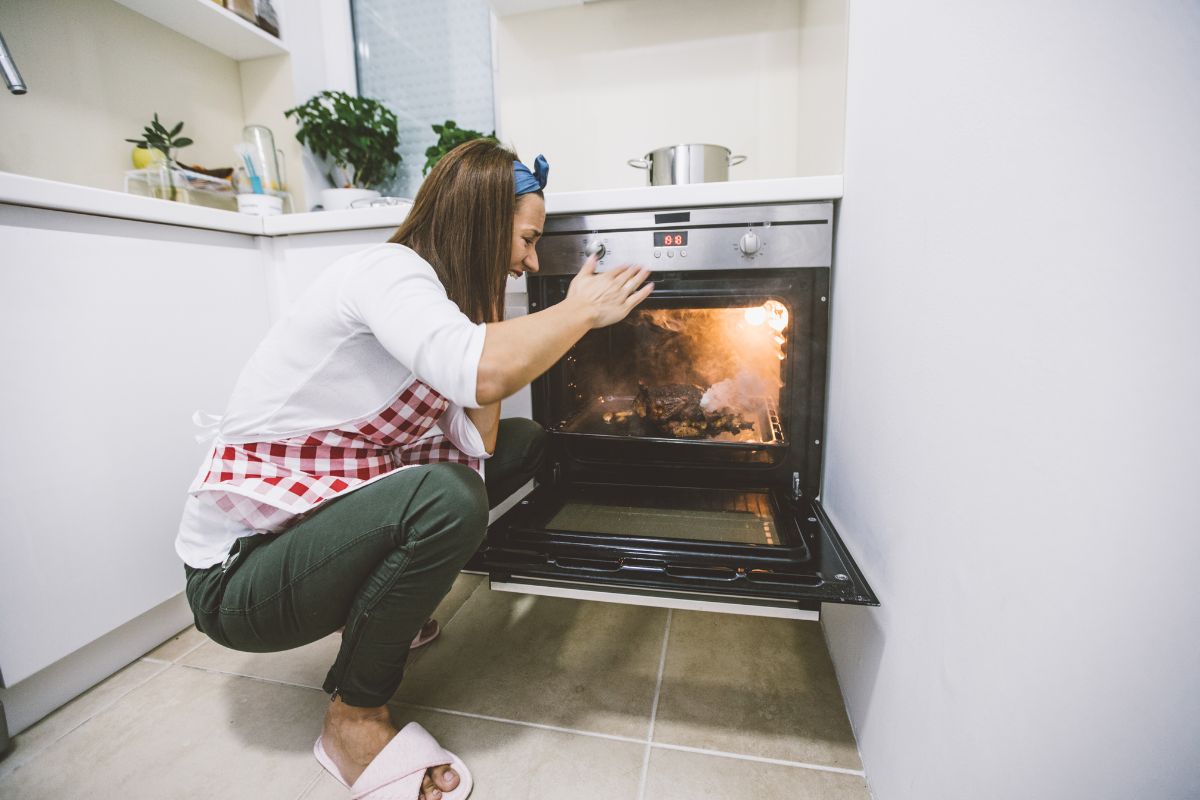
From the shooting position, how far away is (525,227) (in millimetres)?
887

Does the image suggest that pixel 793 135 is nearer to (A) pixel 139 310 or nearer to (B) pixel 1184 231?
(B) pixel 1184 231

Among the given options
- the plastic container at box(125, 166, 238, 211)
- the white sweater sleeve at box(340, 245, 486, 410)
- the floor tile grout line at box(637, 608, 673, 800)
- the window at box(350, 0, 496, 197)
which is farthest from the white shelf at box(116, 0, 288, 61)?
the floor tile grout line at box(637, 608, 673, 800)

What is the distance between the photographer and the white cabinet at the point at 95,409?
0.89 m

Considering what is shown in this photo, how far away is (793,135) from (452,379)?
133 centimetres

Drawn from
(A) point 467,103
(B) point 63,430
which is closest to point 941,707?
(B) point 63,430

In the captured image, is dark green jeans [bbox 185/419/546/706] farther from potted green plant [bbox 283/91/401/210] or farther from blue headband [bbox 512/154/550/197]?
potted green plant [bbox 283/91/401/210]

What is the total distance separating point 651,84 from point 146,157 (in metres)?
1.44

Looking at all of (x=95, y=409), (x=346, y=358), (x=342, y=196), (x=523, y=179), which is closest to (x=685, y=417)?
(x=523, y=179)

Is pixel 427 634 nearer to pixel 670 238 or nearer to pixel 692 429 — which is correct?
pixel 692 429

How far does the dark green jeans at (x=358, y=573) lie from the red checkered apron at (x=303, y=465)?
1.3 inches

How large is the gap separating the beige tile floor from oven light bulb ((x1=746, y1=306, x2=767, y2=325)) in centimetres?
71

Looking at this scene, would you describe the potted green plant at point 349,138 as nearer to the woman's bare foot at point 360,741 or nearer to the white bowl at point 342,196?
the white bowl at point 342,196

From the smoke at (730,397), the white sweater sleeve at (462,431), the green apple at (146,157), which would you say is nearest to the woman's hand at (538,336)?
the white sweater sleeve at (462,431)

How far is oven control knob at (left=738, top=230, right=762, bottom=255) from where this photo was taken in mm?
1003
